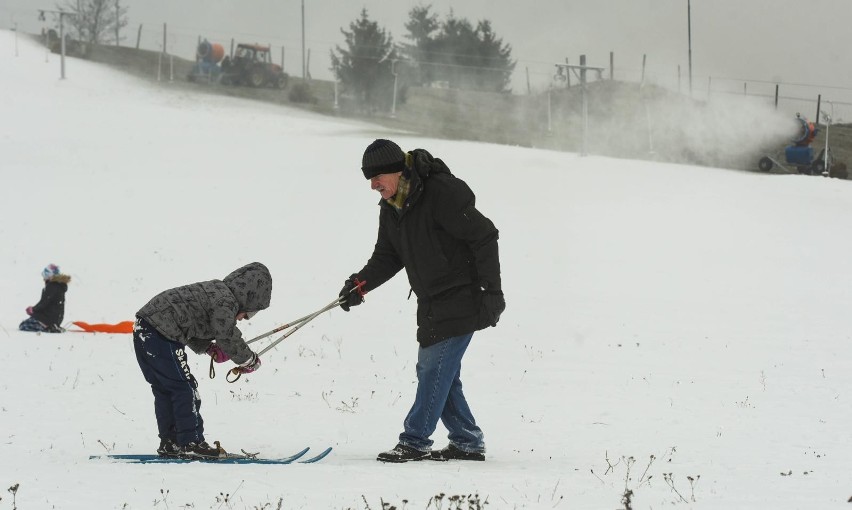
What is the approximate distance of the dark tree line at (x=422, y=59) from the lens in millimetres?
49531

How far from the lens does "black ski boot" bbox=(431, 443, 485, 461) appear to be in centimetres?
656

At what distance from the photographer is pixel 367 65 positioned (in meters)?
49.1

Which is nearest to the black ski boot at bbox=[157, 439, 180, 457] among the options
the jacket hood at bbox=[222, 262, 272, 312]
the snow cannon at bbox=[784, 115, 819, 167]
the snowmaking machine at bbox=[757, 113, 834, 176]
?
the jacket hood at bbox=[222, 262, 272, 312]

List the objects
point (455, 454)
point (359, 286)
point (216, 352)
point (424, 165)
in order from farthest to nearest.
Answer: point (359, 286)
point (455, 454)
point (216, 352)
point (424, 165)

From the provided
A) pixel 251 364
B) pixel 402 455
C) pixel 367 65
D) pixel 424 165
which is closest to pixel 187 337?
pixel 251 364

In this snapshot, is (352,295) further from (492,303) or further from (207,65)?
(207,65)

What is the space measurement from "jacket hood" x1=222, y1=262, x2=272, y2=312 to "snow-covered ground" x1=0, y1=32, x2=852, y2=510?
3.39ft

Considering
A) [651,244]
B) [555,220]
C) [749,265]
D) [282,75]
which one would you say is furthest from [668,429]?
[282,75]

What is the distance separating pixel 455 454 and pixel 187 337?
1.92m

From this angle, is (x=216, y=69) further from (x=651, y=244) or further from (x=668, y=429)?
(x=668, y=429)

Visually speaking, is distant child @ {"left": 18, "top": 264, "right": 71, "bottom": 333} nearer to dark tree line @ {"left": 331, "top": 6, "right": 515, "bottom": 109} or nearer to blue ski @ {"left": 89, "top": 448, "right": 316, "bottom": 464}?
blue ski @ {"left": 89, "top": 448, "right": 316, "bottom": 464}

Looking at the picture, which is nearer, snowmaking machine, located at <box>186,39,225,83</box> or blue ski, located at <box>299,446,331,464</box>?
blue ski, located at <box>299,446,331,464</box>

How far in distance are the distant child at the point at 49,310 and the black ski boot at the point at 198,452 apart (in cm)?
705

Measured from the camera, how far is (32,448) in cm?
679
